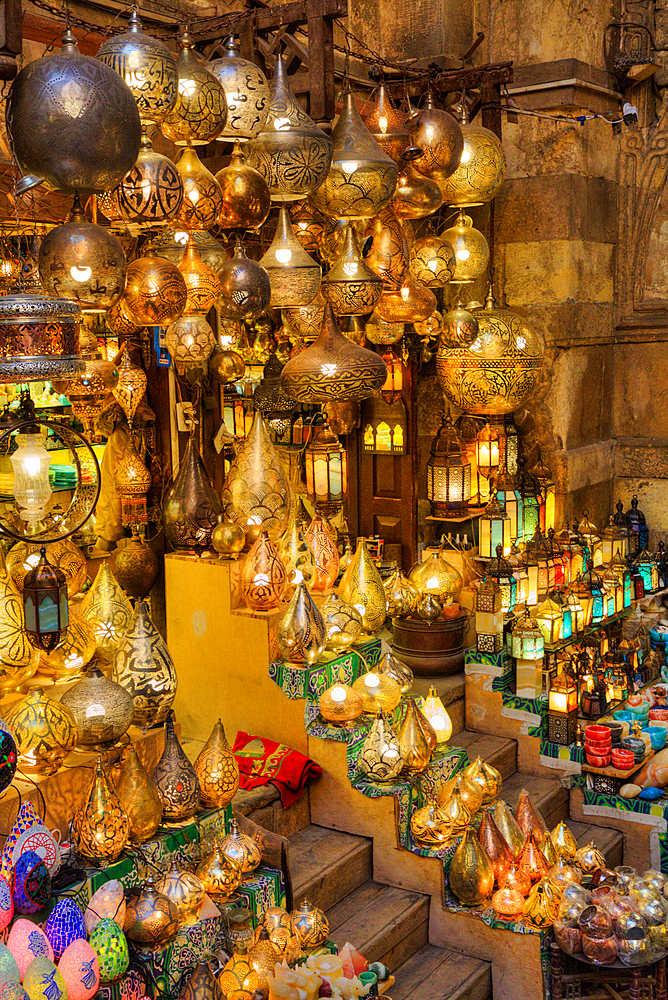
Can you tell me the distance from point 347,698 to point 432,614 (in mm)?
1284

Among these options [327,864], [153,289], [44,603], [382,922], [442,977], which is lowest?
[442,977]

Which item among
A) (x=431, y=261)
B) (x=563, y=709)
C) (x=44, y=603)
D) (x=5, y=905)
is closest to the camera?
(x=5, y=905)

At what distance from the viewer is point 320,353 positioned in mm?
4387

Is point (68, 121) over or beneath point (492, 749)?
over

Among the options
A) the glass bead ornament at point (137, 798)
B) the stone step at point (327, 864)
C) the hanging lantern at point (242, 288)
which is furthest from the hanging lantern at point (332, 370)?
the stone step at point (327, 864)

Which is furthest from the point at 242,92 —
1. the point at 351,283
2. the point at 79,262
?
the point at 79,262

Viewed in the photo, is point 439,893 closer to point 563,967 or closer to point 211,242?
point 563,967

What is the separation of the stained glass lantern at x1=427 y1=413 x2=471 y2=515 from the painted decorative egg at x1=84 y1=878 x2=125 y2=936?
12.2 ft

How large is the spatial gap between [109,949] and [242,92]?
287 centimetres

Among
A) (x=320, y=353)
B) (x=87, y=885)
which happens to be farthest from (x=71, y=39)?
Result: (x=87, y=885)

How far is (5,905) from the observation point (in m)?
3.00

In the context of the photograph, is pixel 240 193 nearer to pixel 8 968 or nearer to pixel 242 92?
pixel 242 92

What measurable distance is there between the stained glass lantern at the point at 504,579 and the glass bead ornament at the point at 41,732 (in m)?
3.08

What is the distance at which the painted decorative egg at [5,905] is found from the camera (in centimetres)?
299
